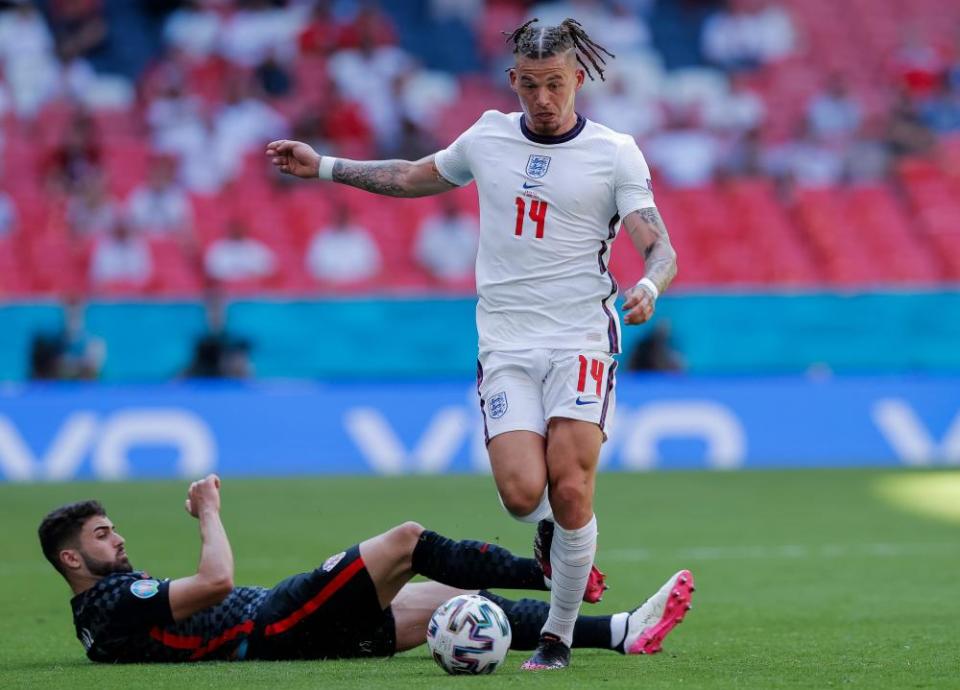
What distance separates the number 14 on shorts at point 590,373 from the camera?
642 centimetres

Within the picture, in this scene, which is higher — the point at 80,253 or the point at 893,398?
the point at 80,253

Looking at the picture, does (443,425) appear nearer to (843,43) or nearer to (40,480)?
(40,480)

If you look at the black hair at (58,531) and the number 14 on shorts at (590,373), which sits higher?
the number 14 on shorts at (590,373)

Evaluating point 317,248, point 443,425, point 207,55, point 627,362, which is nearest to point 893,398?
point 627,362

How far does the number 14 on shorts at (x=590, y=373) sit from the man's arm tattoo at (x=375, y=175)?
123 centimetres

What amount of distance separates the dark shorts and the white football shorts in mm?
803

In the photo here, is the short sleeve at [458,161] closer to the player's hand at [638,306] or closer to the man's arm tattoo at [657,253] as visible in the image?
the man's arm tattoo at [657,253]

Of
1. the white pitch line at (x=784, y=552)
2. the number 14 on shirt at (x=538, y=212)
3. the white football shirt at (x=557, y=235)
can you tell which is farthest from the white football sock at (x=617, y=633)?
→ the white pitch line at (x=784, y=552)

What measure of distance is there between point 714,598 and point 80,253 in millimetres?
10992

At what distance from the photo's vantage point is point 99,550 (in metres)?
6.61

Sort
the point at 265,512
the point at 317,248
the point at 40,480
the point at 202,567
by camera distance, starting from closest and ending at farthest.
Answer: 1. the point at 202,567
2. the point at 265,512
3. the point at 40,480
4. the point at 317,248

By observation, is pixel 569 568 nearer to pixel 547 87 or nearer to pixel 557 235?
pixel 557 235

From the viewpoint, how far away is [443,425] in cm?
1644

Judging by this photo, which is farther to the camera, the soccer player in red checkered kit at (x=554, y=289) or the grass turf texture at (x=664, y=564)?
the soccer player in red checkered kit at (x=554, y=289)
